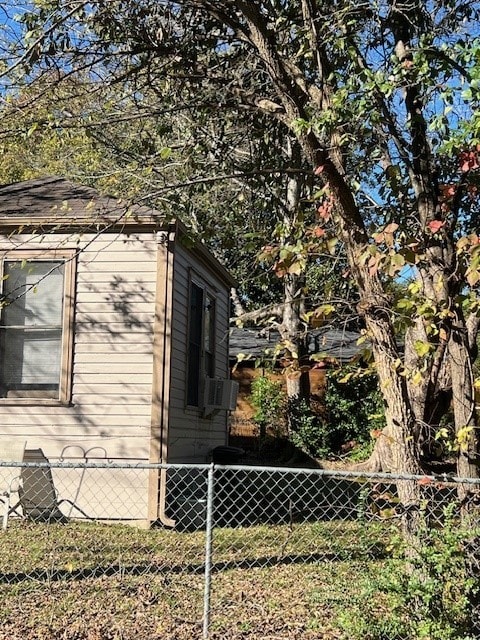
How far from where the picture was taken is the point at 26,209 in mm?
8883

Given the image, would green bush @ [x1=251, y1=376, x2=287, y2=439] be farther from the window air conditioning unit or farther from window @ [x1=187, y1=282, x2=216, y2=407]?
window @ [x1=187, y1=282, x2=216, y2=407]

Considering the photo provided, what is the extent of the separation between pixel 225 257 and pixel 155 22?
13.5 metres

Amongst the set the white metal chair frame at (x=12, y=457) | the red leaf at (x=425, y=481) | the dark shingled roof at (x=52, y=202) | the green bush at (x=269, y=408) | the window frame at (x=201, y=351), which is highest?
the dark shingled roof at (x=52, y=202)

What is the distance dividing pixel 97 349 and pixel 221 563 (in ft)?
9.98

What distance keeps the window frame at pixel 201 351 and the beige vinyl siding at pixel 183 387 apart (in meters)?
0.07

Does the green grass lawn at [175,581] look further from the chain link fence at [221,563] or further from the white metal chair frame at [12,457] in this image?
the white metal chair frame at [12,457]

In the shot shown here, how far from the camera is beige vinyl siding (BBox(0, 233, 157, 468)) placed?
8.27 meters

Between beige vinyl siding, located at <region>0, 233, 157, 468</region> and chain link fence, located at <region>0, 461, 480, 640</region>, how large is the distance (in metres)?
0.38

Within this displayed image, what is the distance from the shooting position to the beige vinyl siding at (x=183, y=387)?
28.4 ft

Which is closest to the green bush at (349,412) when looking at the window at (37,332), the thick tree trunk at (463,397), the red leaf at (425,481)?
the window at (37,332)

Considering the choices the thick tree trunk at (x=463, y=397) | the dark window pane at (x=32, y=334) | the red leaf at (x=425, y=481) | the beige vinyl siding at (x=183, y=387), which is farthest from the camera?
the beige vinyl siding at (x=183, y=387)

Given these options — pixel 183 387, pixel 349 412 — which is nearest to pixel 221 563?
pixel 183 387

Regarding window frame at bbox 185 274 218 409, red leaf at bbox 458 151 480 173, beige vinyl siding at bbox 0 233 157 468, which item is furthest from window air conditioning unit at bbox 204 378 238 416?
red leaf at bbox 458 151 480 173

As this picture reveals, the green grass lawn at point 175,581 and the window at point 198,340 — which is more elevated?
the window at point 198,340
